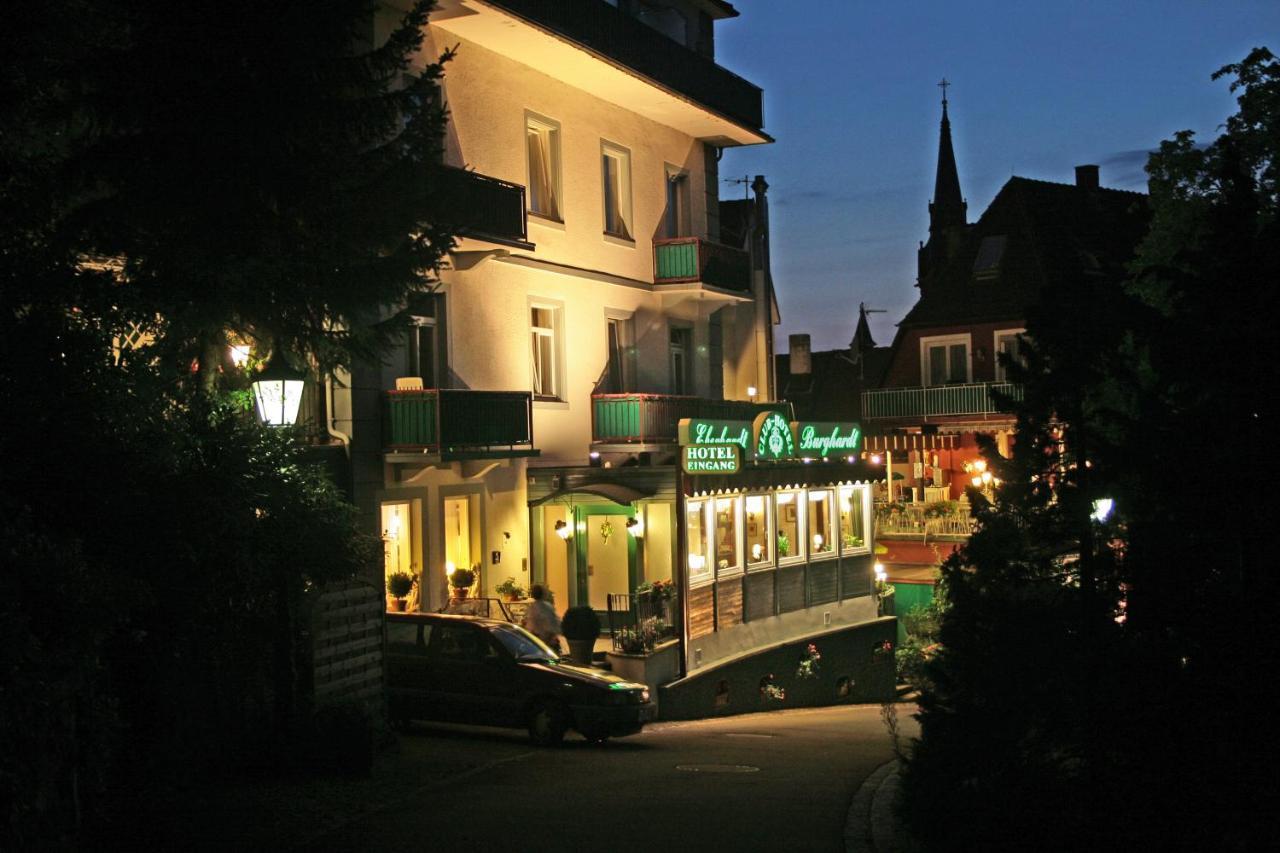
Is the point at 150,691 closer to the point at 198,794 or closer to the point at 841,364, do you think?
the point at 198,794

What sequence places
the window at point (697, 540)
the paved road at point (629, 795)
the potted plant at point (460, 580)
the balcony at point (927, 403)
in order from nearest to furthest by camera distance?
the paved road at point (629, 795) < the potted plant at point (460, 580) < the window at point (697, 540) < the balcony at point (927, 403)

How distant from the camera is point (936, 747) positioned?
10680 mm

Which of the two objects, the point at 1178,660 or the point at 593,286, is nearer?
the point at 1178,660

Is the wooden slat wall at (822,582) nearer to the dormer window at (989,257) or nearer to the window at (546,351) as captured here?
the window at (546,351)

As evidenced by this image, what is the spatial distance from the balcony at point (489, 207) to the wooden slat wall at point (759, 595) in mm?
7602

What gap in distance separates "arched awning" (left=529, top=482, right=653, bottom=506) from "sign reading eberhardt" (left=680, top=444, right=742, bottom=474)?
1361 millimetres

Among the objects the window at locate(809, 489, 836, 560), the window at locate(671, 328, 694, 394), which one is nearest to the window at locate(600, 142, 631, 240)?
the window at locate(671, 328, 694, 394)

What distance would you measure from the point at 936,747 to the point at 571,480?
53.1ft

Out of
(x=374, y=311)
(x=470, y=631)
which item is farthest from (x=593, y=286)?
(x=374, y=311)

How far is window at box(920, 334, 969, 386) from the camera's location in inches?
2057

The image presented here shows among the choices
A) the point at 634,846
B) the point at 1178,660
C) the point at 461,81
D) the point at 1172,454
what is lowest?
the point at 634,846

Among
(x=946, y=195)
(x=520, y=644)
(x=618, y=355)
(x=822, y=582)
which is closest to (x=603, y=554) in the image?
(x=618, y=355)

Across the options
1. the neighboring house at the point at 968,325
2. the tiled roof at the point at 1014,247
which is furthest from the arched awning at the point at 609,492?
the tiled roof at the point at 1014,247

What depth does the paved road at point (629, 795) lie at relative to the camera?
11867mm
